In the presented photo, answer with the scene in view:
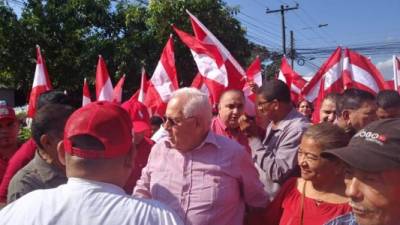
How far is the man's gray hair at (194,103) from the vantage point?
9.97 ft

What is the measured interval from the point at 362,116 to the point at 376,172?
88.2 inches

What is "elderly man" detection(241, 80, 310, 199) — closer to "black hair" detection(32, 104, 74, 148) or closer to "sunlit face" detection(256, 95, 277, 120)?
"sunlit face" detection(256, 95, 277, 120)

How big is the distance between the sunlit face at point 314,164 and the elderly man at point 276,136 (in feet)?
1.90

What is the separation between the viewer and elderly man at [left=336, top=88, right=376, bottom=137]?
12.6ft

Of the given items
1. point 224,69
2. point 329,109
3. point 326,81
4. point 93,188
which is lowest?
point 93,188

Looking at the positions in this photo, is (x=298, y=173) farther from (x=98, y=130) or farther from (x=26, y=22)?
(x=26, y=22)

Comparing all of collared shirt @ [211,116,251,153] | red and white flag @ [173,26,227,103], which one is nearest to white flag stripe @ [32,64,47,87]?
red and white flag @ [173,26,227,103]

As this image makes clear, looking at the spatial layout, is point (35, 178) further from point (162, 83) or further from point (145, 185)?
point (162, 83)

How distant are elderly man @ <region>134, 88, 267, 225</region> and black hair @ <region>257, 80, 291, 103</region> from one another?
0.79 m

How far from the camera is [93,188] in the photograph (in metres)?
1.75

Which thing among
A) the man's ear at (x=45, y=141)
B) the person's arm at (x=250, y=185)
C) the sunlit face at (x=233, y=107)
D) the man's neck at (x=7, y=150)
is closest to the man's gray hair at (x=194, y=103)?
the person's arm at (x=250, y=185)

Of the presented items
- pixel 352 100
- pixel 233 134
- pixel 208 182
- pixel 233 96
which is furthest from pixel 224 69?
pixel 208 182

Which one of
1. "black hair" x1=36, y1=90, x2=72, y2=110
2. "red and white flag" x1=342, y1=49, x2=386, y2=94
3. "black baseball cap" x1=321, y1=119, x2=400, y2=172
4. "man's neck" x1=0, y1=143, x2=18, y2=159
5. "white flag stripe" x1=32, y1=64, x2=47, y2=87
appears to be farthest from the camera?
"red and white flag" x1=342, y1=49, x2=386, y2=94

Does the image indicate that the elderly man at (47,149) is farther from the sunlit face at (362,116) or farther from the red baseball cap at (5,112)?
the sunlit face at (362,116)
